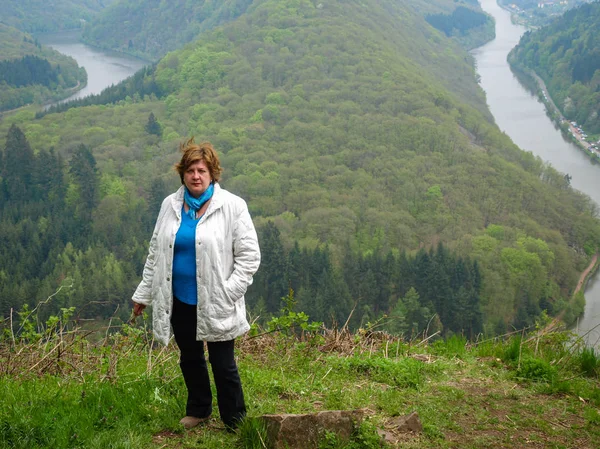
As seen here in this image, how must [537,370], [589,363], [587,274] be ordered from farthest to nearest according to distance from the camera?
[587,274]
[589,363]
[537,370]

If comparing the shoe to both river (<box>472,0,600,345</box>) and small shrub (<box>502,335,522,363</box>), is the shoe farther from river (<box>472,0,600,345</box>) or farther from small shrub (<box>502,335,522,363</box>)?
river (<box>472,0,600,345</box>)

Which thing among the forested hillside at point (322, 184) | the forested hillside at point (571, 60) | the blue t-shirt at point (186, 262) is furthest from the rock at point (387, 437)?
the forested hillside at point (571, 60)

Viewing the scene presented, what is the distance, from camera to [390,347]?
525cm

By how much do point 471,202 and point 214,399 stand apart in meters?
49.0

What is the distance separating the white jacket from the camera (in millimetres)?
3129

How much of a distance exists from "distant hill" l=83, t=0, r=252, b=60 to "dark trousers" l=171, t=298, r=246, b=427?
100 m

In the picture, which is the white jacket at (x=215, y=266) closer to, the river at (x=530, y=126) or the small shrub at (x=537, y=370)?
the small shrub at (x=537, y=370)

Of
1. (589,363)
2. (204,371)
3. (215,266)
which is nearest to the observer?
(215,266)

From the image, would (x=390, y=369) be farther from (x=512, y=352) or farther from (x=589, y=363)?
(x=589, y=363)

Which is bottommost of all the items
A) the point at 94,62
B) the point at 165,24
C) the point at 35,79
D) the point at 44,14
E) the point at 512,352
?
the point at 44,14

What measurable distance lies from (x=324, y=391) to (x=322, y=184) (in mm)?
49573

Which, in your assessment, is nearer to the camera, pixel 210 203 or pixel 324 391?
pixel 210 203

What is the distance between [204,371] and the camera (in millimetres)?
3434

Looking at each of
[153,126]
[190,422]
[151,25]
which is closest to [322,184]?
[153,126]
